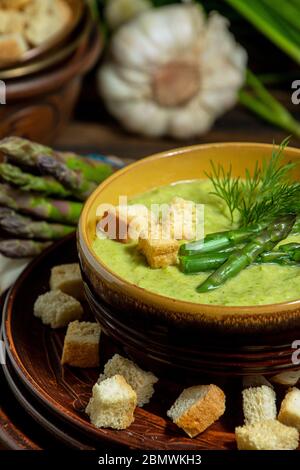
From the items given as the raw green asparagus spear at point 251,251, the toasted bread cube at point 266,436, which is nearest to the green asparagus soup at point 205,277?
the raw green asparagus spear at point 251,251

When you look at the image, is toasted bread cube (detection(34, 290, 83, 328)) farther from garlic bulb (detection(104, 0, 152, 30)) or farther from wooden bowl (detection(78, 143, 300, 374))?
garlic bulb (detection(104, 0, 152, 30))

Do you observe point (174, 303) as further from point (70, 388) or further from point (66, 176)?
point (66, 176)

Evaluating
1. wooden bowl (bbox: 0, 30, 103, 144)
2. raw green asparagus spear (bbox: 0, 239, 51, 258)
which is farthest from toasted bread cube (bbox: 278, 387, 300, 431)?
wooden bowl (bbox: 0, 30, 103, 144)

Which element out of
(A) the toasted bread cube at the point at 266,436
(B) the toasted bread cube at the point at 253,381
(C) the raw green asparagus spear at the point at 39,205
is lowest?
(A) the toasted bread cube at the point at 266,436

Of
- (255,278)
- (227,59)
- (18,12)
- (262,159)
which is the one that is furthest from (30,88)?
(255,278)

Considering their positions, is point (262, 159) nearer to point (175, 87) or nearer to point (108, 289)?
point (108, 289)

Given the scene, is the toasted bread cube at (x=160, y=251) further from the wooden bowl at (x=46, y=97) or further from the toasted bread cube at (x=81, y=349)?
the wooden bowl at (x=46, y=97)
